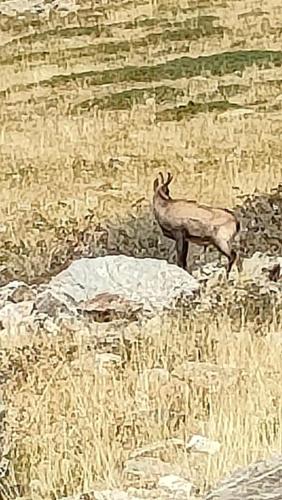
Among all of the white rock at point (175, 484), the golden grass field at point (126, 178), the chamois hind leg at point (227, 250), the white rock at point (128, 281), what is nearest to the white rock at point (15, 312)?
the white rock at point (128, 281)

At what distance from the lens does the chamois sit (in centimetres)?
1245

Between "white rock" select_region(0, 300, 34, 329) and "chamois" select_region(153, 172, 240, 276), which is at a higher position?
"chamois" select_region(153, 172, 240, 276)

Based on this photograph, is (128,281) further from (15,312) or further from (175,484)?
(175,484)

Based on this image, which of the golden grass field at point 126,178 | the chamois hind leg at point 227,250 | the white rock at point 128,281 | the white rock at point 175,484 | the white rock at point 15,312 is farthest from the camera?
the chamois hind leg at point 227,250

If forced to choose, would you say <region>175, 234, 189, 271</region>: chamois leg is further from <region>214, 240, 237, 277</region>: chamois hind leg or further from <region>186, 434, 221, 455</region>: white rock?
<region>186, 434, 221, 455</region>: white rock

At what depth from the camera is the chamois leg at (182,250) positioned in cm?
1246

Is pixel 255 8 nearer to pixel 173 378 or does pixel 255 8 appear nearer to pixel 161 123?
pixel 161 123

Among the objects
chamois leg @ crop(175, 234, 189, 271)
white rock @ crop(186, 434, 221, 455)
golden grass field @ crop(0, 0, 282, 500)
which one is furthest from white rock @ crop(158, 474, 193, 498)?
chamois leg @ crop(175, 234, 189, 271)

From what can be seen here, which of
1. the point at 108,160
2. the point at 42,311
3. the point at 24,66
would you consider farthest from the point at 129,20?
the point at 42,311

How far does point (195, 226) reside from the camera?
502 inches

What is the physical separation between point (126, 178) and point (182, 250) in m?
4.76

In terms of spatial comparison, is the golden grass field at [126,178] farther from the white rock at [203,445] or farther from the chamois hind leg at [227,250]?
the chamois hind leg at [227,250]

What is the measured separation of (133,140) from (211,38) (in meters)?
10.6

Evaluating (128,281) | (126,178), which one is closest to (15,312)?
(128,281)
